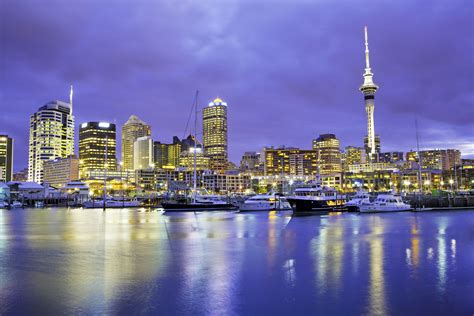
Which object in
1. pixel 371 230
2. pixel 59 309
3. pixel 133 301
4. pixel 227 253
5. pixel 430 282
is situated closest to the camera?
pixel 59 309

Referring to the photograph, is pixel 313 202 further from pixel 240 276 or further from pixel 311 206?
pixel 240 276

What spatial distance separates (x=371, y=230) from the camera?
51.1 metres

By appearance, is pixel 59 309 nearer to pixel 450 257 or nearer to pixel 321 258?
pixel 321 258

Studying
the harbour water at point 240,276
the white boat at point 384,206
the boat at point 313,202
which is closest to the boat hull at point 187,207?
the boat at point 313,202

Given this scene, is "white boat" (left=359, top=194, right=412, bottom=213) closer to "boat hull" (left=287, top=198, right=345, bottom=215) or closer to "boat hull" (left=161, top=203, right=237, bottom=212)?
"boat hull" (left=287, top=198, right=345, bottom=215)

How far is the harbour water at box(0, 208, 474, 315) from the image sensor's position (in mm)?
19297

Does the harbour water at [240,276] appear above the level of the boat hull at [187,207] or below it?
below

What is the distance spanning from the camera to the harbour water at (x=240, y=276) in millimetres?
19297

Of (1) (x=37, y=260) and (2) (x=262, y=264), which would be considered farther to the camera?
(1) (x=37, y=260)

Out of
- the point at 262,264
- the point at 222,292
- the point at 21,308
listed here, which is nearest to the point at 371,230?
the point at 262,264

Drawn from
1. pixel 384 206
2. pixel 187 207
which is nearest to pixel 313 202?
pixel 384 206

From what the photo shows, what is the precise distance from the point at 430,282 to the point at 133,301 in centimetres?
1574

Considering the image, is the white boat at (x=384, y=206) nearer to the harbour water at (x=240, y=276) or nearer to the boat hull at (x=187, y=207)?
the boat hull at (x=187, y=207)

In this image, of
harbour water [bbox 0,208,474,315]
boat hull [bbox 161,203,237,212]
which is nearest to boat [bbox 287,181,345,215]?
boat hull [bbox 161,203,237,212]
